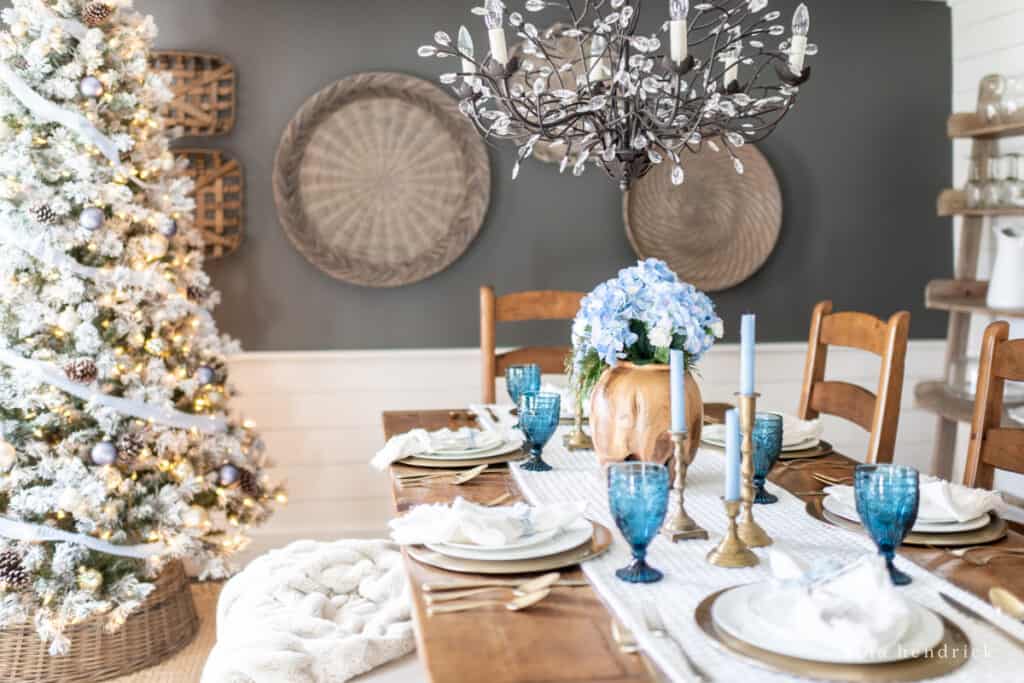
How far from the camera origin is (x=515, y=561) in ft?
4.56

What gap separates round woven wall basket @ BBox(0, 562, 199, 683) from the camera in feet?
9.07

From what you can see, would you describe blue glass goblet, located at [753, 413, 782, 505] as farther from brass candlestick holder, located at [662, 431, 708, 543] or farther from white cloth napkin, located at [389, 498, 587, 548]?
white cloth napkin, located at [389, 498, 587, 548]

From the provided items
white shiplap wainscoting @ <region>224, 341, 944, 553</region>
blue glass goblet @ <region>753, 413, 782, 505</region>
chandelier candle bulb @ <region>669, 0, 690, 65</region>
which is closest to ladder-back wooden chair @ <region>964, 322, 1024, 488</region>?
blue glass goblet @ <region>753, 413, 782, 505</region>

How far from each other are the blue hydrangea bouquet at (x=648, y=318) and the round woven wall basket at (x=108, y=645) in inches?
74.6

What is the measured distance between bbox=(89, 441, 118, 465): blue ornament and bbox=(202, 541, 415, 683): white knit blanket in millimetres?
751

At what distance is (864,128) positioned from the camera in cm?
393

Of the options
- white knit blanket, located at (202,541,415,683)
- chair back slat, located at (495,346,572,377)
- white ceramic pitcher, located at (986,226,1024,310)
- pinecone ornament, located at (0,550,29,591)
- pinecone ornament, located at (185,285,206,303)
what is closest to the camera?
white knit blanket, located at (202,541,415,683)

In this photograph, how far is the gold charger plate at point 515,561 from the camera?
137cm

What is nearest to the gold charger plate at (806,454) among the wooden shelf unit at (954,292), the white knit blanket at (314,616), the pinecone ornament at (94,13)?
the white knit blanket at (314,616)

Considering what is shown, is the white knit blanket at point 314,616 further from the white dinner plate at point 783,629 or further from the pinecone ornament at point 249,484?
the pinecone ornament at point 249,484

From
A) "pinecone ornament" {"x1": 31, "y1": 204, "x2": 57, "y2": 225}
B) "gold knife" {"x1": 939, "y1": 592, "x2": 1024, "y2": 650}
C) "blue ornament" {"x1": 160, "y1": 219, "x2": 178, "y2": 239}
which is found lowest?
"gold knife" {"x1": 939, "y1": 592, "x2": 1024, "y2": 650}

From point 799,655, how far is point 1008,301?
8.83 feet

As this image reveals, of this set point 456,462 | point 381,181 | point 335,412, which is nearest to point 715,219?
point 381,181

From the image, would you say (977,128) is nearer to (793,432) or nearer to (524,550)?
(793,432)
